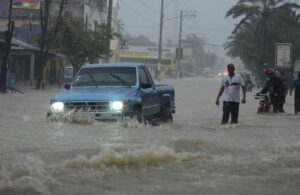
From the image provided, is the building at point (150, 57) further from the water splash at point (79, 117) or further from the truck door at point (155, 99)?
the water splash at point (79, 117)

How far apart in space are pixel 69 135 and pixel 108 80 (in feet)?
8.53

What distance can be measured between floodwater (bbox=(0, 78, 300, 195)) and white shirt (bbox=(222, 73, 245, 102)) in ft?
5.65

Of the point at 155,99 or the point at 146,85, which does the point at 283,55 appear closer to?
the point at 155,99

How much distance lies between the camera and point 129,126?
508 inches

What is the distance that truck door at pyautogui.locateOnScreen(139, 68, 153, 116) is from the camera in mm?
13898

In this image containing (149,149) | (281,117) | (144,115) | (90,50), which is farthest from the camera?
(90,50)

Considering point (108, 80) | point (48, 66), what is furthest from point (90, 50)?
point (108, 80)

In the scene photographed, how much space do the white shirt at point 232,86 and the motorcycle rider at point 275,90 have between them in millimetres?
4411

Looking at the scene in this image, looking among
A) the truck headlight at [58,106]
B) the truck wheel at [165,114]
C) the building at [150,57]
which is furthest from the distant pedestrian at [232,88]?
the building at [150,57]

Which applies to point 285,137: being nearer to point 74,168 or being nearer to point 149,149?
point 149,149

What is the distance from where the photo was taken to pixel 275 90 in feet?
64.6

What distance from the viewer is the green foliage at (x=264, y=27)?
57531mm

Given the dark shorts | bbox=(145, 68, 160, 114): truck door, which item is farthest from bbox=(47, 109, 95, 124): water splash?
the dark shorts

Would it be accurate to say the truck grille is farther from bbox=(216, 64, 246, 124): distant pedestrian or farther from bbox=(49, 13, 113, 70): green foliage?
bbox=(49, 13, 113, 70): green foliage
